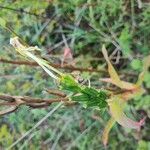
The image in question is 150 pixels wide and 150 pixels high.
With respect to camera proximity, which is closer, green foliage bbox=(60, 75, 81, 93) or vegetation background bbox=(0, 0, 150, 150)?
green foliage bbox=(60, 75, 81, 93)

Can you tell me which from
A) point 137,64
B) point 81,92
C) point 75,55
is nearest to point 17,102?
point 81,92

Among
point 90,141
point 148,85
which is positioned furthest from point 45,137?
point 148,85

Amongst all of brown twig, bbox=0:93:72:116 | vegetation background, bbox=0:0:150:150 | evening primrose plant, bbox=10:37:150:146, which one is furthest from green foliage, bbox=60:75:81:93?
vegetation background, bbox=0:0:150:150

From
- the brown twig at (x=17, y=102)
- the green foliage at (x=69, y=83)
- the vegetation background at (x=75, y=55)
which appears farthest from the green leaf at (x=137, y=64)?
the green foliage at (x=69, y=83)

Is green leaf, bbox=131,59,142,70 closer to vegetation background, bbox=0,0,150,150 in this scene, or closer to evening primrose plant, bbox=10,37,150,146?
vegetation background, bbox=0,0,150,150

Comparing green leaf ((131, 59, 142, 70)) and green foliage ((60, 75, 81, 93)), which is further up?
green foliage ((60, 75, 81, 93))

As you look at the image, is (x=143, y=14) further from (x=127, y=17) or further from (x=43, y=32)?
(x=43, y=32)

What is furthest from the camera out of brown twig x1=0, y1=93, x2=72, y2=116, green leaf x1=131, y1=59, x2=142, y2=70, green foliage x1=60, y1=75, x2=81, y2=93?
green leaf x1=131, y1=59, x2=142, y2=70

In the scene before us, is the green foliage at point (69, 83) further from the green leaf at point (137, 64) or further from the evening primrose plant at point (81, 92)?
the green leaf at point (137, 64)
